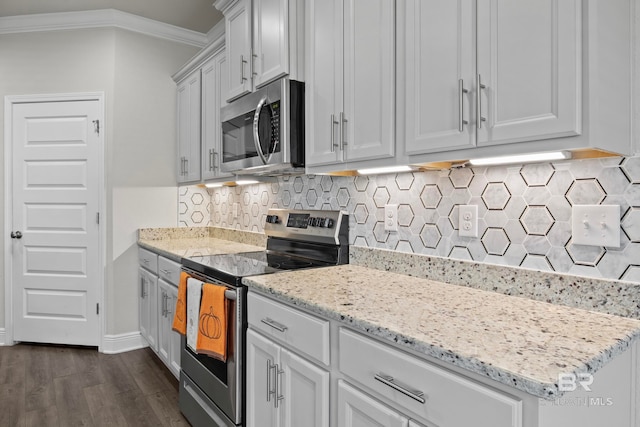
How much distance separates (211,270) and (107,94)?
222 centimetres

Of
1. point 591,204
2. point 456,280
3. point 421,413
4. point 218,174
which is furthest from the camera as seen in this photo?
point 218,174

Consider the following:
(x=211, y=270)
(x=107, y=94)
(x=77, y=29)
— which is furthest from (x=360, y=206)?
(x=77, y=29)

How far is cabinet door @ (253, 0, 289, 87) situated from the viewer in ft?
6.59

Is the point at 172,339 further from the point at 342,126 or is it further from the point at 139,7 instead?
→ the point at 139,7

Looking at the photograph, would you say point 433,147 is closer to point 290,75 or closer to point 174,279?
point 290,75

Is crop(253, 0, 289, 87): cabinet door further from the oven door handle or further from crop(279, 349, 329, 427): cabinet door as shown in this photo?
crop(279, 349, 329, 427): cabinet door

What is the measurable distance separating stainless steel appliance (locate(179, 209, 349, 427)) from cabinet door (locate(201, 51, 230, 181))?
2.24 ft

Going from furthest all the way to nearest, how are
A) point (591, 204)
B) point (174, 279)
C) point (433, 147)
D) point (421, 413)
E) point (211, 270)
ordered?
point (174, 279), point (211, 270), point (433, 147), point (591, 204), point (421, 413)

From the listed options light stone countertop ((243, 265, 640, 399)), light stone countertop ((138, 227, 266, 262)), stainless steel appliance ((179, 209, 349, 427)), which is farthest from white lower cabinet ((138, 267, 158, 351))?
light stone countertop ((243, 265, 640, 399))

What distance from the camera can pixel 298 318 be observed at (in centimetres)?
142

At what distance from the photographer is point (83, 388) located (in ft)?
8.82

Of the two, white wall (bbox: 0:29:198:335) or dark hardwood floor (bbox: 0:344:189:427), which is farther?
white wall (bbox: 0:29:198:335)

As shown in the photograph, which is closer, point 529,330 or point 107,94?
point 529,330

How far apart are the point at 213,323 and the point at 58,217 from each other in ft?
7.59
